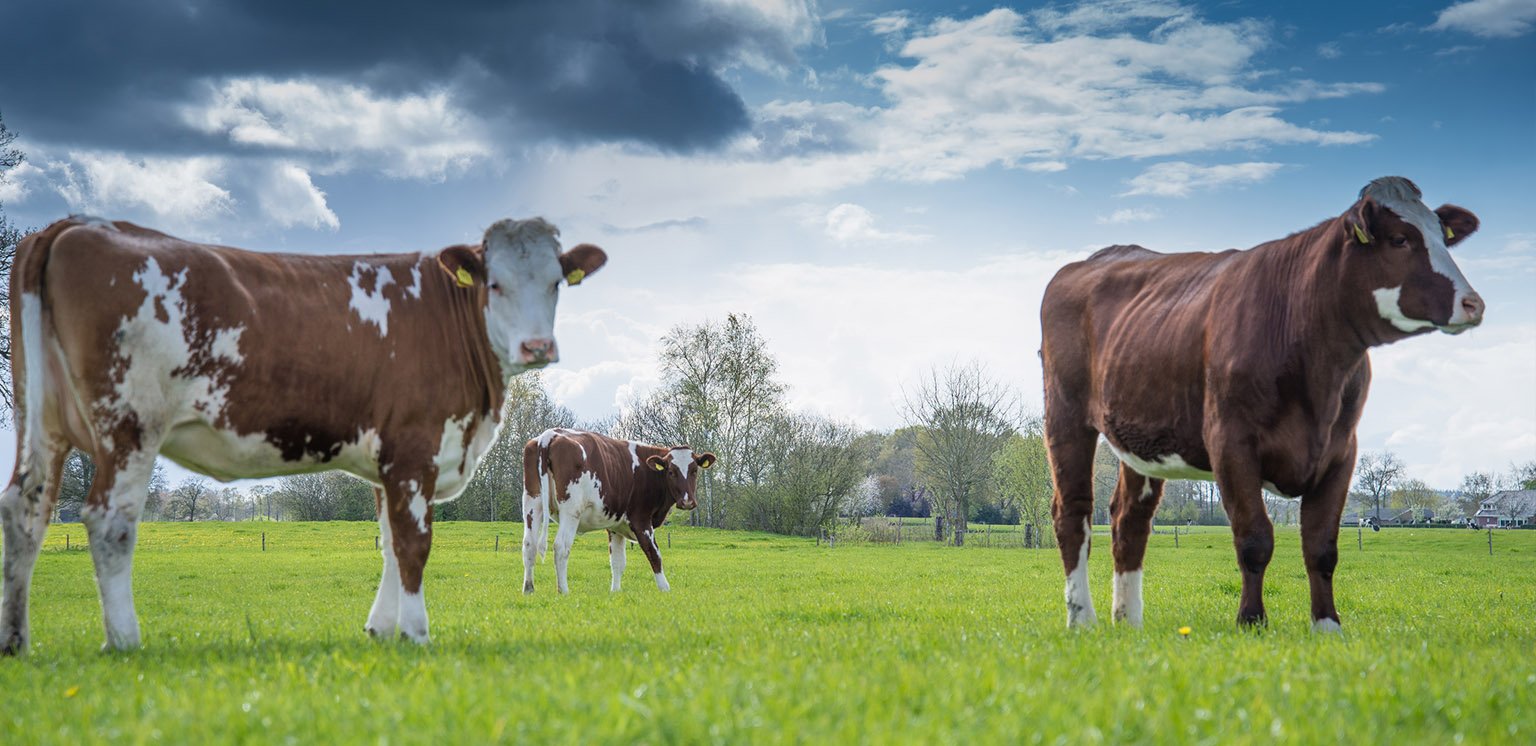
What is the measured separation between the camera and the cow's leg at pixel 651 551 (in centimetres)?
1741

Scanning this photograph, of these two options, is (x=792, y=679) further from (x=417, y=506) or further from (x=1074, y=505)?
(x=1074, y=505)

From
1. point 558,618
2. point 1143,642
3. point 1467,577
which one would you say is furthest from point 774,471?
point 1143,642

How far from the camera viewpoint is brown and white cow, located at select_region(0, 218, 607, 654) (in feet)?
21.6

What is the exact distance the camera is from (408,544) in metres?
7.32

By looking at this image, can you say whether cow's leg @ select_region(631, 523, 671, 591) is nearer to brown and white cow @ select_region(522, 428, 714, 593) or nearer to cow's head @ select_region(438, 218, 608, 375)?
brown and white cow @ select_region(522, 428, 714, 593)

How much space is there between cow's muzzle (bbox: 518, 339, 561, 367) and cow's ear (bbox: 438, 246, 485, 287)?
0.71 meters

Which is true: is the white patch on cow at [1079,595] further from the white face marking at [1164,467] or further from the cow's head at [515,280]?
the cow's head at [515,280]

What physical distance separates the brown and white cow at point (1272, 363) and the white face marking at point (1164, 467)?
0.7 inches

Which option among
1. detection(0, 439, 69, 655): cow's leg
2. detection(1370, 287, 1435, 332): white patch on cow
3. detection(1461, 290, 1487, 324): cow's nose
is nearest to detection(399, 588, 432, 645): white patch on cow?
detection(0, 439, 69, 655): cow's leg

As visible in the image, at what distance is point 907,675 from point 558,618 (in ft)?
20.7

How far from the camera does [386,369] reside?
7.45m

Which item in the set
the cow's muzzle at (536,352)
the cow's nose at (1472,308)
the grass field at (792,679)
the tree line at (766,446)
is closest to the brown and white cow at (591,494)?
the grass field at (792,679)

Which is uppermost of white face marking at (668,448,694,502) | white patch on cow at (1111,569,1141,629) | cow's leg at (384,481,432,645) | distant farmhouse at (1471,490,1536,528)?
white face marking at (668,448,694,502)

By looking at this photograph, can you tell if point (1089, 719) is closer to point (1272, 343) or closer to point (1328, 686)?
point (1328, 686)
